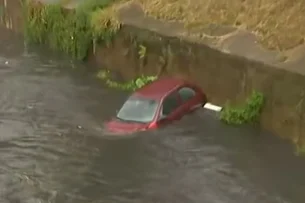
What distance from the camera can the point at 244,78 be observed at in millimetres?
17266

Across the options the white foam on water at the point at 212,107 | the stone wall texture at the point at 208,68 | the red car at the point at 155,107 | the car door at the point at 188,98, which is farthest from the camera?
the white foam on water at the point at 212,107

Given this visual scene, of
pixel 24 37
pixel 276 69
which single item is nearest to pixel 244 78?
pixel 276 69

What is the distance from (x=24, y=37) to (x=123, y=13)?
5.02 meters

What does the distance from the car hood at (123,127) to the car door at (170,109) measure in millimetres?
459

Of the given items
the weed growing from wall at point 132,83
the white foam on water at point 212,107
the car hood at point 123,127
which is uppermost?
the white foam on water at point 212,107

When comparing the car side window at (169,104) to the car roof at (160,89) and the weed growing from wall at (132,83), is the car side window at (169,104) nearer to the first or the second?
the car roof at (160,89)

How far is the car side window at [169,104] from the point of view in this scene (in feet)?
54.7

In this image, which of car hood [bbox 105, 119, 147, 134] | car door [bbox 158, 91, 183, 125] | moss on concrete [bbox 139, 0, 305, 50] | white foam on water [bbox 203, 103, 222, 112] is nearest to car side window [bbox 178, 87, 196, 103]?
car door [bbox 158, 91, 183, 125]

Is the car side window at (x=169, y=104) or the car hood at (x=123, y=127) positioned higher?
the car side window at (x=169, y=104)

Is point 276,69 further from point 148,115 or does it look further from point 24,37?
point 24,37

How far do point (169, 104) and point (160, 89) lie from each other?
0.47 m

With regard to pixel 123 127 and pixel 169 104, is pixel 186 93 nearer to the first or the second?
pixel 169 104

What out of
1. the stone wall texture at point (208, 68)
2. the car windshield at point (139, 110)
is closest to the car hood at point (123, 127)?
the car windshield at point (139, 110)

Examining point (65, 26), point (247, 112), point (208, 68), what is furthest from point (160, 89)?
point (65, 26)
